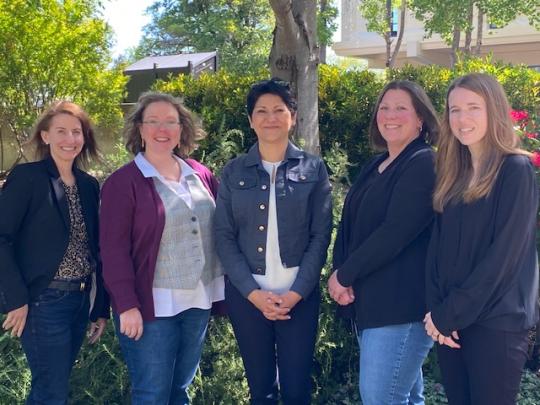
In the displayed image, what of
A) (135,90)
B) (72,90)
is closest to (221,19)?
(135,90)

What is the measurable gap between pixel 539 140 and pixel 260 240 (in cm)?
247

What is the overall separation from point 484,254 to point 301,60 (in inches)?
129

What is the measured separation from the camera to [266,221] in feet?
9.39

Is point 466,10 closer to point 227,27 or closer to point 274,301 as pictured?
point 274,301

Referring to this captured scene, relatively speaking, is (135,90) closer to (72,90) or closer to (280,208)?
(72,90)

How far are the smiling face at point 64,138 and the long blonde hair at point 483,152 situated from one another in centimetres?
183

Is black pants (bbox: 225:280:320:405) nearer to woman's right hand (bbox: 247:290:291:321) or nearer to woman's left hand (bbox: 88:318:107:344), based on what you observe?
woman's right hand (bbox: 247:290:291:321)

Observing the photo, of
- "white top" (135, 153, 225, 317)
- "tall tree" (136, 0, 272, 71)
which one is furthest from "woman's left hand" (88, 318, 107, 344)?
"tall tree" (136, 0, 272, 71)

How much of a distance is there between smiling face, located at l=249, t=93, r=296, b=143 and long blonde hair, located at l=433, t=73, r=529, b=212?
828 millimetres

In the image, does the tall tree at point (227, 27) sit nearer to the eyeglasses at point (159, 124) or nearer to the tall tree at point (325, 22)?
the tall tree at point (325, 22)

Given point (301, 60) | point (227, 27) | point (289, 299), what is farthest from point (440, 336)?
point (227, 27)

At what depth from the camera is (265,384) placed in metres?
2.96

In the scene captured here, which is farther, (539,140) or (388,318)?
(539,140)

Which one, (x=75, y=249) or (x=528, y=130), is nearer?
(x=75, y=249)
